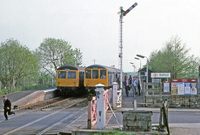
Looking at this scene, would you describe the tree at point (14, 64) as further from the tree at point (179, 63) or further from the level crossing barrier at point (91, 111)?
the level crossing barrier at point (91, 111)

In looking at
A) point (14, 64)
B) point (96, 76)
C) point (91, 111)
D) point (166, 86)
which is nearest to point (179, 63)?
point (96, 76)

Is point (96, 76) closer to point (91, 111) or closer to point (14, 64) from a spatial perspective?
point (14, 64)

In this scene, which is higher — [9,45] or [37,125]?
[9,45]

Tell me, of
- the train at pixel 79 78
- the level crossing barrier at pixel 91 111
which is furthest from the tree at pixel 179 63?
the level crossing barrier at pixel 91 111

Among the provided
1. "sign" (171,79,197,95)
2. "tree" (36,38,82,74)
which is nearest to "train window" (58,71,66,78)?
"sign" (171,79,197,95)

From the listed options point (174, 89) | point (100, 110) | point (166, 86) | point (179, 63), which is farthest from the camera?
point (179, 63)

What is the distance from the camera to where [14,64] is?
3878 centimetres

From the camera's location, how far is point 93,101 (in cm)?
1017

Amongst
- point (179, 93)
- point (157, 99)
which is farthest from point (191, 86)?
point (157, 99)

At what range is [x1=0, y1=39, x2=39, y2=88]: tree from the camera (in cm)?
3844

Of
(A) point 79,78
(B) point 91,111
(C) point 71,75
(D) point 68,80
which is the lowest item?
(B) point 91,111

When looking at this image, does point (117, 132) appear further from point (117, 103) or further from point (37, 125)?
point (117, 103)

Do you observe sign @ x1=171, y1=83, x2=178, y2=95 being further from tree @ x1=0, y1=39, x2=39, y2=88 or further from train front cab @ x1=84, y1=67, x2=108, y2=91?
tree @ x1=0, y1=39, x2=39, y2=88

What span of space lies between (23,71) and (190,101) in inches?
1006
